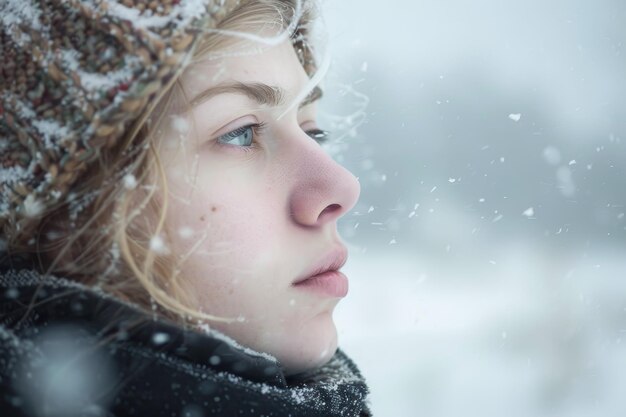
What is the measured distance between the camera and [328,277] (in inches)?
47.6

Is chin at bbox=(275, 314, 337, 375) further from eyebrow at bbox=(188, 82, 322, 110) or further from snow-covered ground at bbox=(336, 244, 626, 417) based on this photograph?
snow-covered ground at bbox=(336, 244, 626, 417)

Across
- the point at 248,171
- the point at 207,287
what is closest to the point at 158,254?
the point at 207,287

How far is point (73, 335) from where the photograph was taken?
0.95 m

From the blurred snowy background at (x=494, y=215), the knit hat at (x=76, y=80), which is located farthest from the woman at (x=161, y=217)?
the blurred snowy background at (x=494, y=215)

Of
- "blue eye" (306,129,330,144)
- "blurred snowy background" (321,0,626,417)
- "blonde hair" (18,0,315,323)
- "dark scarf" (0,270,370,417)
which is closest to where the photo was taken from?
"dark scarf" (0,270,370,417)

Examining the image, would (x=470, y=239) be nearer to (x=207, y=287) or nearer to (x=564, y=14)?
(x=564, y=14)

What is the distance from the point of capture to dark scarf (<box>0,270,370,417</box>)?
0.92 m

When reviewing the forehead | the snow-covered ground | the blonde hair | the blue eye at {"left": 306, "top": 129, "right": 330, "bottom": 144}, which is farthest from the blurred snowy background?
the blonde hair

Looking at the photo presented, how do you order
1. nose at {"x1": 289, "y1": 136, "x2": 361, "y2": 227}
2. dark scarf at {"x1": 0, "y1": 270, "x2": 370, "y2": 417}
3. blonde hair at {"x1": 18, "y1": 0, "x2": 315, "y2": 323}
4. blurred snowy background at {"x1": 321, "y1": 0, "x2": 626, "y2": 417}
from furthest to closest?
1. blurred snowy background at {"x1": 321, "y1": 0, "x2": 626, "y2": 417}
2. nose at {"x1": 289, "y1": 136, "x2": 361, "y2": 227}
3. blonde hair at {"x1": 18, "y1": 0, "x2": 315, "y2": 323}
4. dark scarf at {"x1": 0, "y1": 270, "x2": 370, "y2": 417}

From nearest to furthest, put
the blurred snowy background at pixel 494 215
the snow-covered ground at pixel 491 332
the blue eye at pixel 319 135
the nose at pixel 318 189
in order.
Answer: the nose at pixel 318 189 → the blue eye at pixel 319 135 → the blurred snowy background at pixel 494 215 → the snow-covered ground at pixel 491 332

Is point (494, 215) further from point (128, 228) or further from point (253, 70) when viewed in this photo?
point (128, 228)

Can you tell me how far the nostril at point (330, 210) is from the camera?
1.18 metres

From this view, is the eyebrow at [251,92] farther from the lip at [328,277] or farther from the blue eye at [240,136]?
the lip at [328,277]

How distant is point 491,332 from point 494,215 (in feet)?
2.93
